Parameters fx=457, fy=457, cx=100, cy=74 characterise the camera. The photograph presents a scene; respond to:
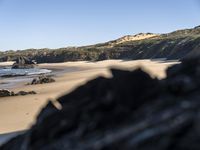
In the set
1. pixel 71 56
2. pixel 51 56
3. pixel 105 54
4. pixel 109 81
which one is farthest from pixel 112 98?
pixel 51 56

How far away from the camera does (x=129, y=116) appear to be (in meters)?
6.68

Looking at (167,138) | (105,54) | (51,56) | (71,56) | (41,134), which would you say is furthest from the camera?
(51,56)

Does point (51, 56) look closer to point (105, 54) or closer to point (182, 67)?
point (105, 54)

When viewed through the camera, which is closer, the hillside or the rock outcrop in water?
the rock outcrop in water

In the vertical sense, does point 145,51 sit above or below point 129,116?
below

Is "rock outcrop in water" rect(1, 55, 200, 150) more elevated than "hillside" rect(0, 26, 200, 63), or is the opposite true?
"rock outcrop in water" rect(1, 55, 200, 150)

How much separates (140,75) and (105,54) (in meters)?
80.4

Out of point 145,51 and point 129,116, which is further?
point 145,51

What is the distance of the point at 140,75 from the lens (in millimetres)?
7305

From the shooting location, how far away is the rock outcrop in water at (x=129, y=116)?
6.14m

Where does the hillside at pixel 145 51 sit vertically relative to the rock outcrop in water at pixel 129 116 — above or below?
below

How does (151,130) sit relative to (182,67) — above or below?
below

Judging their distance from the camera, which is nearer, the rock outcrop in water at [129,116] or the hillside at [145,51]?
the rock outcrop in water at [129,116]

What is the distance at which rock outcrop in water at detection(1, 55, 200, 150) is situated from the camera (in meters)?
6.14
